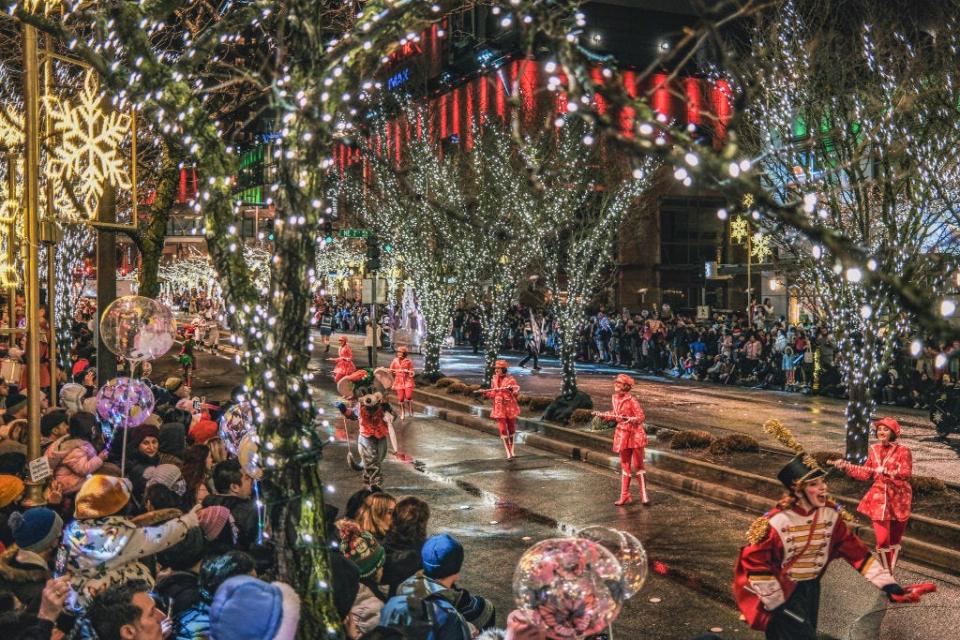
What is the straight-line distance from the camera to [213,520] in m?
5.53

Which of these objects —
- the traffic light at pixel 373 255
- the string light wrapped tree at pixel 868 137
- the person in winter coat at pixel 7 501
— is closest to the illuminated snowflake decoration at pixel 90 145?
the person in winter coat at pixel 7 501

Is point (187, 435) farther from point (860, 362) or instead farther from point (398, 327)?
point (398, 327)

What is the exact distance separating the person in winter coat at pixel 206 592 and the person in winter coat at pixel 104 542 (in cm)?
39

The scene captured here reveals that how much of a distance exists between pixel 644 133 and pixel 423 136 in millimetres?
24999

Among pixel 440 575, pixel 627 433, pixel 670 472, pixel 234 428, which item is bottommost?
pixel 670 472

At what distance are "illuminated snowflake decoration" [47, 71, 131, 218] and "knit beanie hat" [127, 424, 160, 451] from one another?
2.63 m

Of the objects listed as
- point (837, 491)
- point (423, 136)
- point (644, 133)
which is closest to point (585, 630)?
point (644, 133)

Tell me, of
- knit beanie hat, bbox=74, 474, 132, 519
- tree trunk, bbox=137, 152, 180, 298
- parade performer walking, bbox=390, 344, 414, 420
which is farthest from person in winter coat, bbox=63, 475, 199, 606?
parade performer walking, bbox=390, 344, 414, 420

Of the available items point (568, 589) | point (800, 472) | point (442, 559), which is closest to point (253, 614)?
point (568, 589)

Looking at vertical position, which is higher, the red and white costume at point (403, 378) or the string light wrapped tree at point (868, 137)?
the string light wrapped tree at point (868, 137)

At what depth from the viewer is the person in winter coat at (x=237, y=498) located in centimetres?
584

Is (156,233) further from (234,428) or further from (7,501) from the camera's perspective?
(7,501)

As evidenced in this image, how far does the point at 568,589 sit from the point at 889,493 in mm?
5925

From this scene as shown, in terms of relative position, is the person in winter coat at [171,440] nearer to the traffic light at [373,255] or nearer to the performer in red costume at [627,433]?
the performer in red costume at [627,433]
